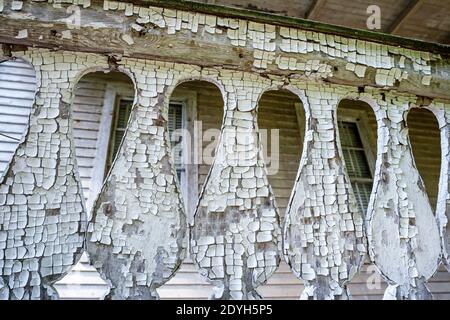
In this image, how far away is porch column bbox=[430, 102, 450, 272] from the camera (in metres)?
0.90

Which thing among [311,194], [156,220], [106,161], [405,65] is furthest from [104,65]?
[106,161]

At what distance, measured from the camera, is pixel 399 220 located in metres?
0.87

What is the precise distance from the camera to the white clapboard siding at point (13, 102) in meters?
3.12

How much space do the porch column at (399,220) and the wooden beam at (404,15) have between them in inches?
120

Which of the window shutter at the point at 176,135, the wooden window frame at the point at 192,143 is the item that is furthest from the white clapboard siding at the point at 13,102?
the wooden window frame at the point at 192,143

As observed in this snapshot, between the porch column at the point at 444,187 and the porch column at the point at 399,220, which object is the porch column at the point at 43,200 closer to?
the porch column at the point at 399,220

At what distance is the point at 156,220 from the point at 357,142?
4.00 meters

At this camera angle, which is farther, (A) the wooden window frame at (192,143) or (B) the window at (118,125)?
(B) the window at (118,125)

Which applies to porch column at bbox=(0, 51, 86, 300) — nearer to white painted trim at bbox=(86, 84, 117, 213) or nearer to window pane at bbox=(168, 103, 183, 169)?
white painted trim at bbox=(86, 84, 117, 213)

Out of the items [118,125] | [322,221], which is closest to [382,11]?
[118,125]

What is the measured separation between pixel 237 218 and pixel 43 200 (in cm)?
42

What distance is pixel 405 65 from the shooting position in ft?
3.17

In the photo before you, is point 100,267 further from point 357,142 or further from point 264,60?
point 357,142

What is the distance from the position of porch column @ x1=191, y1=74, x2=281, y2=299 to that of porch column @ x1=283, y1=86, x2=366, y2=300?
0.21ft
